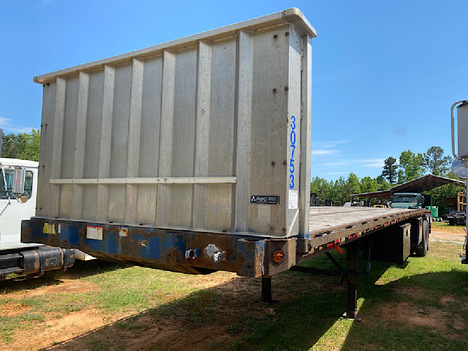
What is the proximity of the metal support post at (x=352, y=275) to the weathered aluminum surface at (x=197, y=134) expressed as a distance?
2.97 meters

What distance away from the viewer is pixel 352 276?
5.38 m

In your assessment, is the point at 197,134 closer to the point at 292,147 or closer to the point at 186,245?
the point at 292,147

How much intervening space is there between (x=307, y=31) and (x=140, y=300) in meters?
5.45

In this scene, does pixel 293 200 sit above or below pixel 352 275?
above

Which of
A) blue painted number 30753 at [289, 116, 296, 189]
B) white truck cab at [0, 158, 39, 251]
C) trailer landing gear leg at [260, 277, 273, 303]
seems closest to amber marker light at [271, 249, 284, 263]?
blue painted number 30753 at [289, 116, 296, 189]

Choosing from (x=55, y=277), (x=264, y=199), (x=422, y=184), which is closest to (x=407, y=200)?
(x=422, y=184)

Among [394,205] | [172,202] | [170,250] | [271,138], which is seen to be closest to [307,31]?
[271,138]

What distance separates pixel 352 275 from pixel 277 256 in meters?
3.35

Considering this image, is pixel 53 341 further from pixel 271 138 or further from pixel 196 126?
pixel 271 138

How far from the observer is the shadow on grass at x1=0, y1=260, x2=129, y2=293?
283 inches

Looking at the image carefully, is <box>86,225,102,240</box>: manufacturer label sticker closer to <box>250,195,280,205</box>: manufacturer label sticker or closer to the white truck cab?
<box>250,195,280,205</box>: manufacturer label sticker

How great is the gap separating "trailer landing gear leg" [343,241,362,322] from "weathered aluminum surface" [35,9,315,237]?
297 centimetres

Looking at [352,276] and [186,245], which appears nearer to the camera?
[186,245]

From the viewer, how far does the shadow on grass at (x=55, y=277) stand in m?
7.18
